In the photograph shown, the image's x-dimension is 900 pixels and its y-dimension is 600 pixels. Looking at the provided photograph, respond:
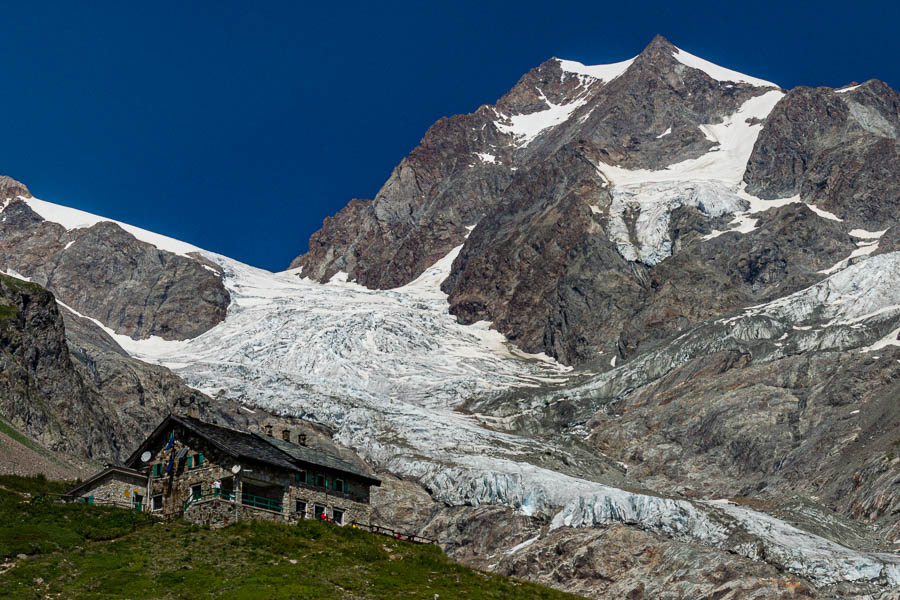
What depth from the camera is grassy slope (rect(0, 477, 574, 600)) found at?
41781 millimetres

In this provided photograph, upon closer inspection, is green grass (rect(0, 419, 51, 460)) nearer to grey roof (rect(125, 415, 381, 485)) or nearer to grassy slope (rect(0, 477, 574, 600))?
grey roof (rect(125, 415, 381, 485))

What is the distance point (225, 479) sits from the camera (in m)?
54.2

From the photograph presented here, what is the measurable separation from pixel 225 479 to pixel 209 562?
8828 millimetres

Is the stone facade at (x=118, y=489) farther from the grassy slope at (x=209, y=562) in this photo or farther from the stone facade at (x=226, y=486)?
the grassy slope at (x=209, y=562)

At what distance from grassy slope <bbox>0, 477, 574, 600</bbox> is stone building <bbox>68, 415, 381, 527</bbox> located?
6.81ft

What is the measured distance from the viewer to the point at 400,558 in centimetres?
5309

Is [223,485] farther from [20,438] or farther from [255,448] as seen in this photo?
[20,438]

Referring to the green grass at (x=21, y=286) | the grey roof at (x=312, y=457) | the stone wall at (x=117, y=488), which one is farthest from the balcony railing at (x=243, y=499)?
the green grass at (x=21, y=286)

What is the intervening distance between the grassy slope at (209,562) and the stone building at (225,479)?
208 centimetres

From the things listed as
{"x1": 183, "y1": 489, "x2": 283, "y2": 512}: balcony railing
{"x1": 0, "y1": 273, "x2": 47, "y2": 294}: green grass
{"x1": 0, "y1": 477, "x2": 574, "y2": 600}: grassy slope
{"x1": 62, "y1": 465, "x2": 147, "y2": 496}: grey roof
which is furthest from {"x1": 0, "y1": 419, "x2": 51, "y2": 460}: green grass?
{"x1": 0, "y1": 273, "x2": 47, "y2": 294}: green grass

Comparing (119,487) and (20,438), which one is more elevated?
(20,438)

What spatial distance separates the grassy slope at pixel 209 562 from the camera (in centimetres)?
4178

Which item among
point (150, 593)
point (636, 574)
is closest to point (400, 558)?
point (150, 593)

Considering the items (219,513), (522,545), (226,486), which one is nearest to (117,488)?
(226,486)
